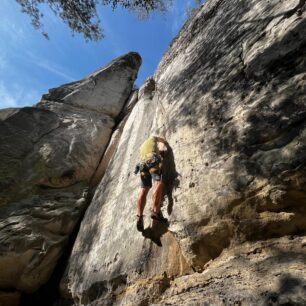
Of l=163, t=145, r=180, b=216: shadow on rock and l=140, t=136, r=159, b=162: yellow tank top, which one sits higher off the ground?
l=140, t=136, r=159, b=162: yellow tank top

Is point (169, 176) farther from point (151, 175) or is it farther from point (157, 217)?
point (157, 217)

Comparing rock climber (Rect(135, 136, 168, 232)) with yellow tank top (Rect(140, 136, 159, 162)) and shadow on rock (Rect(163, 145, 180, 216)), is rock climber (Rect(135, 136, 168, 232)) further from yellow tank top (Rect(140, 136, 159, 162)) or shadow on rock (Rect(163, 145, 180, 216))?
shadow on rock (Rect(163, 145, 180, 216))

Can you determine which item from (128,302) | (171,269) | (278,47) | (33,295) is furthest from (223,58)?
(33,295)

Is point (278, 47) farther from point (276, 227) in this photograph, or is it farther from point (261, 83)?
point (276, 227)

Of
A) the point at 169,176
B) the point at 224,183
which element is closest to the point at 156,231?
the point at 169,176

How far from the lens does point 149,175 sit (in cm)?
620

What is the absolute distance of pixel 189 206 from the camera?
16.4ft

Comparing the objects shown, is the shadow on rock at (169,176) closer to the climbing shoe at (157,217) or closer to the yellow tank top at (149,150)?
the climbing shoe at (157,217)

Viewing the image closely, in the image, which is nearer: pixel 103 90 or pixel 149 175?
pixel 149 175

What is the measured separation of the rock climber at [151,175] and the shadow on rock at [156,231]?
85 mm

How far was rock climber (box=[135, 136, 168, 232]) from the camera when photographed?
5574 mm

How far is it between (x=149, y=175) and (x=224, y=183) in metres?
1.93

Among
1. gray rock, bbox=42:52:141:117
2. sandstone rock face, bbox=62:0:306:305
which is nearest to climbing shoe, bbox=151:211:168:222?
sandstone rock face, bbox=62:0:306:305

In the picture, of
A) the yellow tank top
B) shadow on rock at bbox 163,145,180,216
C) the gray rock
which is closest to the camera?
shadow on rock at bbox 163,145,180,216
